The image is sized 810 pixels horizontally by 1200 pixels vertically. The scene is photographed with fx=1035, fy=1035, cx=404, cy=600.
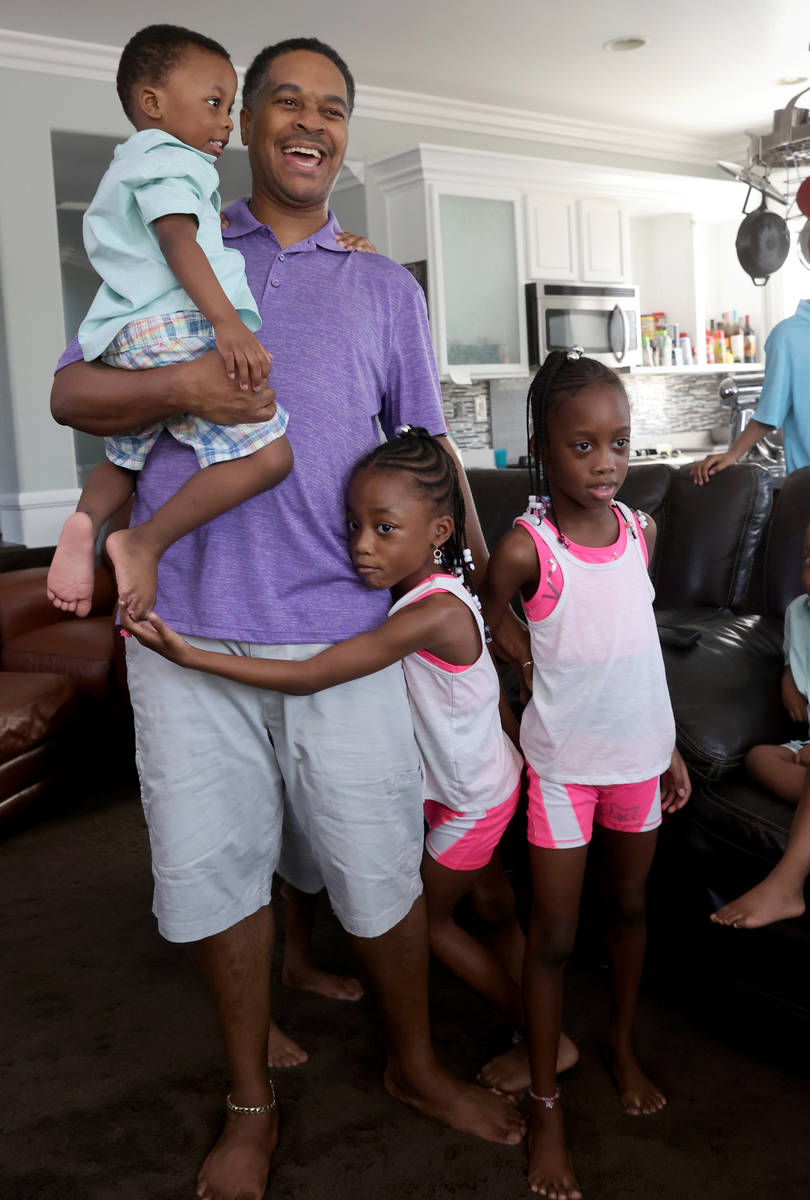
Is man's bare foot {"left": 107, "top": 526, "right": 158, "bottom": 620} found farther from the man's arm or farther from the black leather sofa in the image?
the black leather sofa

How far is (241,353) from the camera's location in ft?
3.86

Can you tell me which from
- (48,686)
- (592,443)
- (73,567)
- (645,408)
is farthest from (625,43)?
(73,567)

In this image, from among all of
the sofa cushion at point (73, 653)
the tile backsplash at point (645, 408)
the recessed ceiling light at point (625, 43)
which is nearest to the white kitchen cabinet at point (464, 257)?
the tile backsplash at point (645, 408)

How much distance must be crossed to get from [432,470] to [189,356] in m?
0.37

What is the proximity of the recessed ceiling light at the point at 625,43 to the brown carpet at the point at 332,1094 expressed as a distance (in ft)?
14.5

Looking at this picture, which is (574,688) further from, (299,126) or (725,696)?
(299,126)

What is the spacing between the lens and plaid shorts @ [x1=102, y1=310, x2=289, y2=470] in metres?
1.24

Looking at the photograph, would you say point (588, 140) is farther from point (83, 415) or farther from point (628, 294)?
point (83, 415)

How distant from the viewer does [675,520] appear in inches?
97.7

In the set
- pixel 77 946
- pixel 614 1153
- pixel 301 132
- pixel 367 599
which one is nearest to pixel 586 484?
pixel 367 599

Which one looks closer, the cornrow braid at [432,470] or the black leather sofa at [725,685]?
the cornrow braid at [432,470]

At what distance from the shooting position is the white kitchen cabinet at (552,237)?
5.75 m

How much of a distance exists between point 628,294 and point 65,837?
470cm

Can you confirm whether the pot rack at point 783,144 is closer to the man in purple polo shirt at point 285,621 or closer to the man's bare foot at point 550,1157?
the man in purple polo shirt at point 285,621
